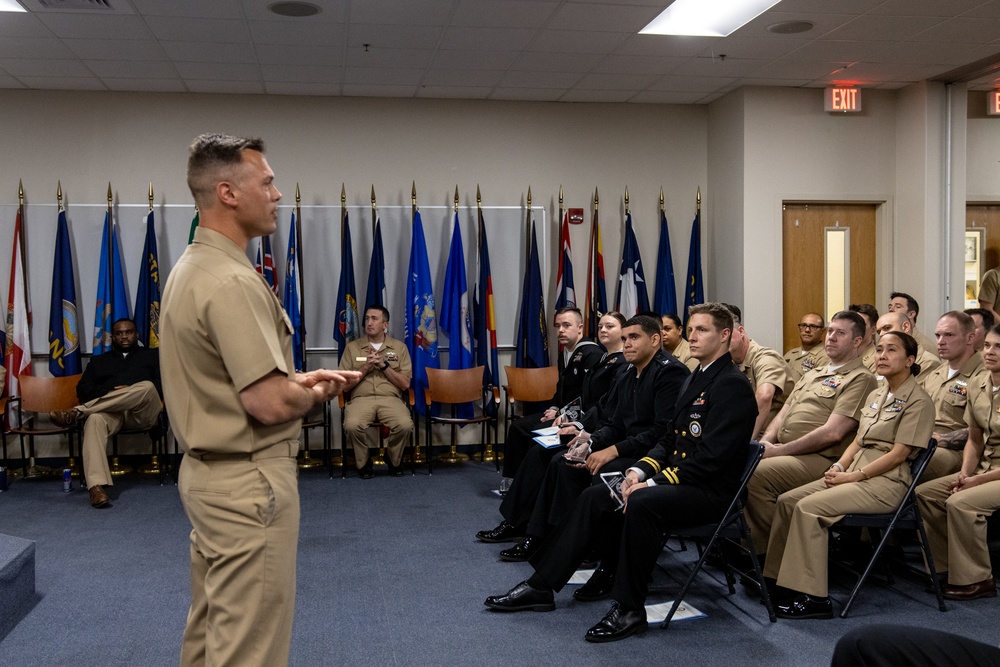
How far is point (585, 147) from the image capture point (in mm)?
8406

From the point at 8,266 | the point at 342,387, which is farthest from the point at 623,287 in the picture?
the point at 342,387

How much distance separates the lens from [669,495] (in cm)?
380

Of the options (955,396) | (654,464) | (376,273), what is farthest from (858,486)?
(376,273)

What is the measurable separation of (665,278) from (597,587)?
4605 mm

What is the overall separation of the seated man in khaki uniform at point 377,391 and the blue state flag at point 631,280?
2073mm

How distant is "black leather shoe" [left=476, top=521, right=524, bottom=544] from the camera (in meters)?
5.23

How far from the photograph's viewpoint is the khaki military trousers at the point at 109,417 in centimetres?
640

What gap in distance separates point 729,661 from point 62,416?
5408mm

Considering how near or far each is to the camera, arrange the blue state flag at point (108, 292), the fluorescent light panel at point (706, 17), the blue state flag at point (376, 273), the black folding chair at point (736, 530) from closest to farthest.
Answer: the black folding chair at point (736, 530)
the fluorescent light panel at point (706, 17)
the blue state flag at point (108, 292)
the blue state flag at point (376, 273)

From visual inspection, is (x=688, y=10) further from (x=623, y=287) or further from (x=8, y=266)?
(x=8, y=266)

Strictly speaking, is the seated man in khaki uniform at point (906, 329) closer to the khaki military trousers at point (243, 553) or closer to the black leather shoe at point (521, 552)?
the black leather shoe at point (521, 552)

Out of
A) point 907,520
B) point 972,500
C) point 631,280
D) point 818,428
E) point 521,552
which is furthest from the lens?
point 631,280

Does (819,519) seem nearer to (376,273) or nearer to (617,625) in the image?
(617,625)

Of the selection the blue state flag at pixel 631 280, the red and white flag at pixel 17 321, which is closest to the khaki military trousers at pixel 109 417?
the red and white flag at pixel 17 321
